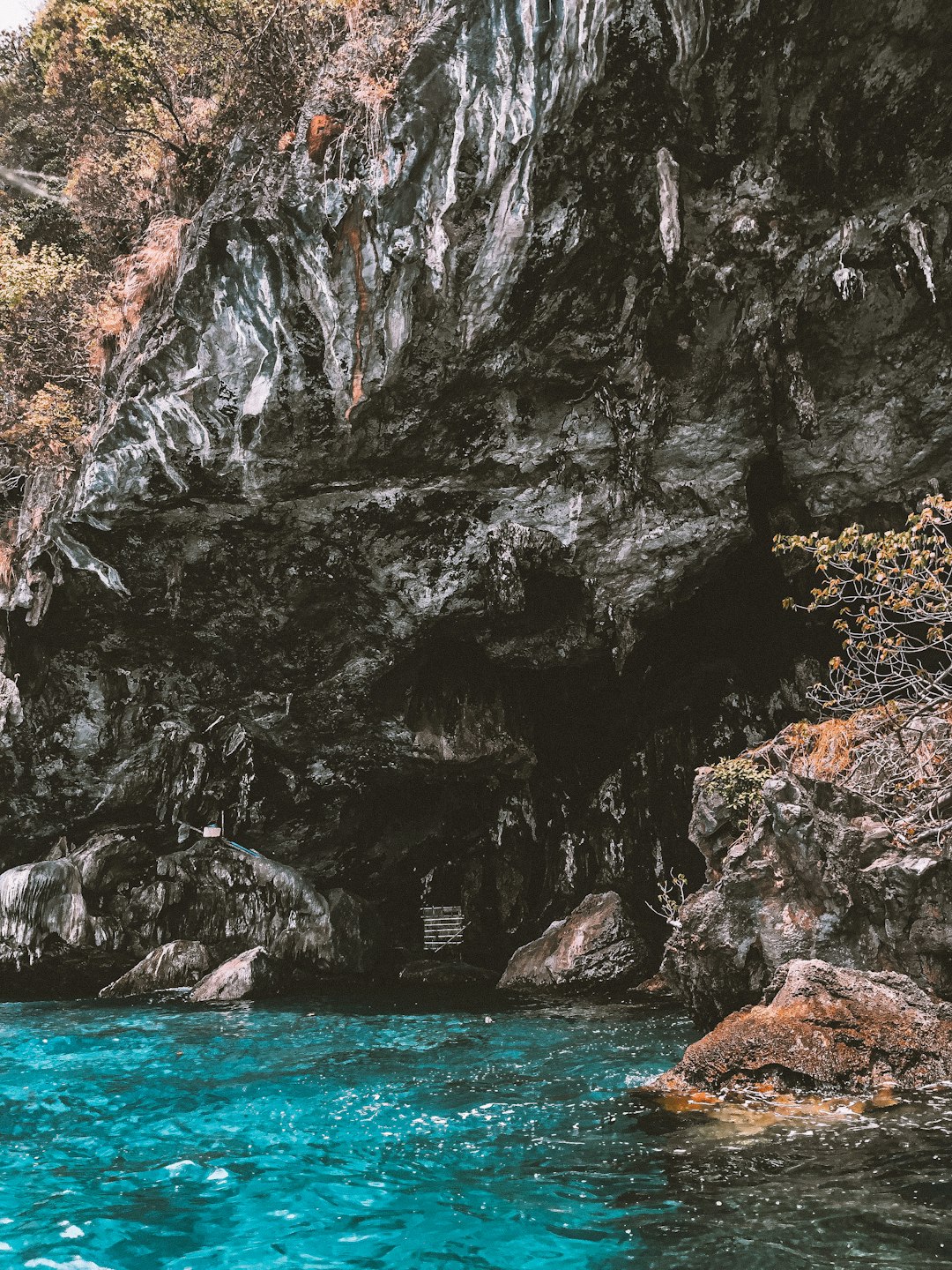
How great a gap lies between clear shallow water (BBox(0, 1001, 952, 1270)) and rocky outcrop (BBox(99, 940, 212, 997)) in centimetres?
573

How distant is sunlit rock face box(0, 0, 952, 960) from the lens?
34.2 ft

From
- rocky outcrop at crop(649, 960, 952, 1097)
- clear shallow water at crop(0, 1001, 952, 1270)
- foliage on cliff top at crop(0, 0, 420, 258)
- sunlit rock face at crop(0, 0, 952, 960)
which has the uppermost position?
foliage on cliff top at crop(0, 0, 420, 258)

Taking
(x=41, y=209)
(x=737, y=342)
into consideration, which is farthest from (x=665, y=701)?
(x=41, y=209)

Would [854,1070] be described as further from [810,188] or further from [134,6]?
[134,6]

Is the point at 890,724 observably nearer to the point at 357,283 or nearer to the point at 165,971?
the point at 357,283

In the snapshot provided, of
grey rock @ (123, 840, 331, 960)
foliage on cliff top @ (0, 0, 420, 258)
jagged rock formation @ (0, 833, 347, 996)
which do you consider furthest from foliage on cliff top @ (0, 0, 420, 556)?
grey rock @ (123, 840, 331, 960)

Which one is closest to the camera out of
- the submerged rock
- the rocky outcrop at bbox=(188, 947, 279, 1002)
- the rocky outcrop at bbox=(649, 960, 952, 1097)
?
the rocky outcrop at bbox=(649, 960, 952, 1097)

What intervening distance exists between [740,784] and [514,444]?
577 centimetres

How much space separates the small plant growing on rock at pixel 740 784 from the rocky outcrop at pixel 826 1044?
300 cm

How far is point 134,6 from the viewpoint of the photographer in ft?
49.2

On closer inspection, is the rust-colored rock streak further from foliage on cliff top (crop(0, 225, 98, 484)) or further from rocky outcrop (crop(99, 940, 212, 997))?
rocky outcrop (crop(99, 940, 212, 997))

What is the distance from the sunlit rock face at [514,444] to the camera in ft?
34.2

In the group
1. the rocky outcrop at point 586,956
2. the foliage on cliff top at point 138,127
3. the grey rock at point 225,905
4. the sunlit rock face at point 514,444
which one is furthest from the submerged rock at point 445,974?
the foliage on cliff top at point 138,127

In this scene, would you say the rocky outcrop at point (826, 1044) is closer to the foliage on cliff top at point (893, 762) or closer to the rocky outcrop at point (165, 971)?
the foliage on cliff top at point (893, 762)
